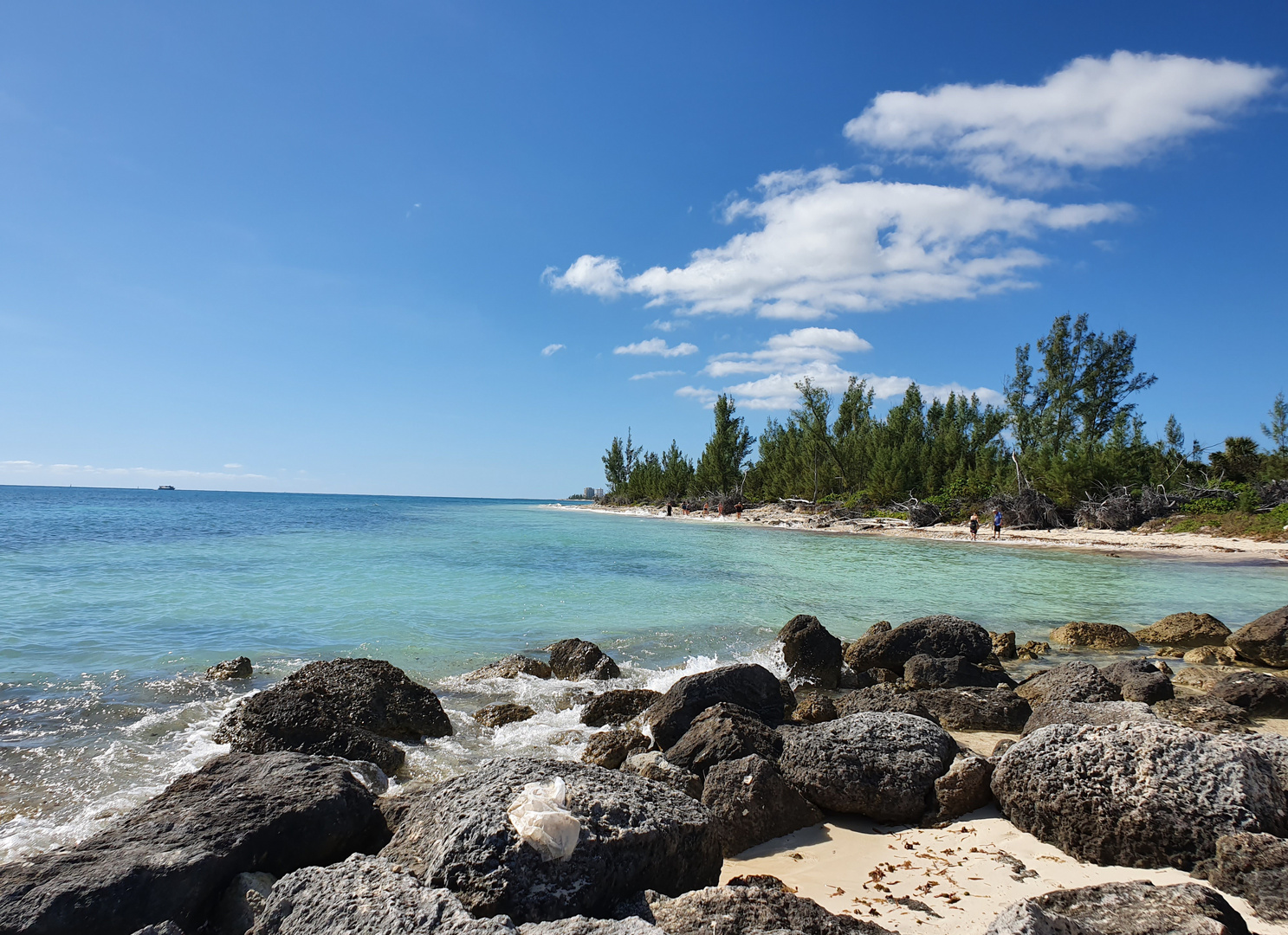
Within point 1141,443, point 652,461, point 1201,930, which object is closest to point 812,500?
point 1141,443

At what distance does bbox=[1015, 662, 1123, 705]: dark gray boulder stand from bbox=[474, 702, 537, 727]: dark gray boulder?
6037 millimetres

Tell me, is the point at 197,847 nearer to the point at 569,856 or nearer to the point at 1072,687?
the point at 569,856

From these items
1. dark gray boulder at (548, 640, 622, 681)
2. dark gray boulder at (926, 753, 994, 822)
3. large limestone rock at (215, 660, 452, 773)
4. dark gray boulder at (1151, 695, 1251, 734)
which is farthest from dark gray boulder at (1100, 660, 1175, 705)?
large limestone rock at (215, 660, 452, 773)

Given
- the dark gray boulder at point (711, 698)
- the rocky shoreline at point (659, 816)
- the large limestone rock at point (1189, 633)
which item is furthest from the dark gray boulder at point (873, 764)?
the large limestone rock at point (1189, 633)

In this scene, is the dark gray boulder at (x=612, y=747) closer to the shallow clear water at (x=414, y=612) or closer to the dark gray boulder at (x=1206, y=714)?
the shallow clear water at (x=414, y=612)

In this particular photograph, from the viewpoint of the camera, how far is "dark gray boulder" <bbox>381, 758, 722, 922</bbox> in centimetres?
311

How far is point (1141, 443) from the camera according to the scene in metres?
46.8

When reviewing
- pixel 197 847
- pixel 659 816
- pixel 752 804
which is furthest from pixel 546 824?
pixel 752 804

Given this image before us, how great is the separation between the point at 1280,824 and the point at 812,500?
68376 mm

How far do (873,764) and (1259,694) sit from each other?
6.07 m

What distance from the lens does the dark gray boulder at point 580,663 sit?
10148 mm

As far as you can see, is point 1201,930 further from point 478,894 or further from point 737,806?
point 478,894

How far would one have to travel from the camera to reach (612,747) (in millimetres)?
6824

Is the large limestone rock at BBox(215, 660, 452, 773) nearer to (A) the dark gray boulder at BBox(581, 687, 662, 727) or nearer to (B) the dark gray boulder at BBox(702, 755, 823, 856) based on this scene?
(A) the dark gray boulder at BBox(581, 687, 662, 727)
